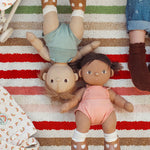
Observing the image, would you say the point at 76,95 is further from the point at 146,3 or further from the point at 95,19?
the point at 146,3

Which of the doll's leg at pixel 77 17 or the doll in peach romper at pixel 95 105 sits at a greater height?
the doll's leg at pixel 77 17

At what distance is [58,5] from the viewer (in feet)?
3.90

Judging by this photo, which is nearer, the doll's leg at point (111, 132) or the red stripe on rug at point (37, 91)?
the doll's leg at point (111, 132)

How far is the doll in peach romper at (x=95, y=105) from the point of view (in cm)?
105

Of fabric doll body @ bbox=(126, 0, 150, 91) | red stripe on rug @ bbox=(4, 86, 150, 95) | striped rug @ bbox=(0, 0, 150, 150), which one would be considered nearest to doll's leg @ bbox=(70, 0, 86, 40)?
striped rug @ bbox=(0, 0, 150, 150)

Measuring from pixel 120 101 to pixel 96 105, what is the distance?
0.13 m

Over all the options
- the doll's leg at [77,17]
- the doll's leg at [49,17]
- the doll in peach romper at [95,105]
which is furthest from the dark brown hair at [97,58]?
the doll's leg at [49,17]

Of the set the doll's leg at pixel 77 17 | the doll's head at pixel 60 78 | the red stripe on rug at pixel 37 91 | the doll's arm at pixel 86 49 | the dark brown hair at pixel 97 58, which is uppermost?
the doll's leg at pixel 77 17

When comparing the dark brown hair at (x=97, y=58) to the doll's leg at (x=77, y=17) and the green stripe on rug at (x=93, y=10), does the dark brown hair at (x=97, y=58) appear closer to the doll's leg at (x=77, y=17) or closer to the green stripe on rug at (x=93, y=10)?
the doll's leg at (x=77, y=17)

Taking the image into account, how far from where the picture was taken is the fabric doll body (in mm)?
1094

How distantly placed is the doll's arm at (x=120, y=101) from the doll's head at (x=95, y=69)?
0.08m

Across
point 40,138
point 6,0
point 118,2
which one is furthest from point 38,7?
point 40,138

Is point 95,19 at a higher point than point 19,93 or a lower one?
higher

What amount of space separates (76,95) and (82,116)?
0.39 feet
